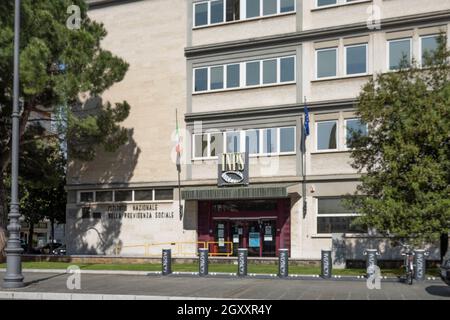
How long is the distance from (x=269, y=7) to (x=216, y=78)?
425 centimetres

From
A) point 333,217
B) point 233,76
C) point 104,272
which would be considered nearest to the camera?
point 104,272

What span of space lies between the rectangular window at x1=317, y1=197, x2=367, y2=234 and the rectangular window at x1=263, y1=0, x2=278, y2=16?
30.3ft

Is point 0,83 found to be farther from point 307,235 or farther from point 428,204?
point 428,204

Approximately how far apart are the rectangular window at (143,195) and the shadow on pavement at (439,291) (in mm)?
17264

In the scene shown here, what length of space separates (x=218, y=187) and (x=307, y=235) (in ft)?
15.7

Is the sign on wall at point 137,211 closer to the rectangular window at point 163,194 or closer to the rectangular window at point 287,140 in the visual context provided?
the rectangular window at point 163,194

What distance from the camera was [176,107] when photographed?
30578 millimetres

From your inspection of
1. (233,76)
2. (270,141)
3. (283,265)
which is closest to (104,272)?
(283,265)

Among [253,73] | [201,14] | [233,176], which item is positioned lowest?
[233,176]

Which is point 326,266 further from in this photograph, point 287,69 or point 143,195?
point 143,195

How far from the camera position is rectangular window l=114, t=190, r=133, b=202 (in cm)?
3153

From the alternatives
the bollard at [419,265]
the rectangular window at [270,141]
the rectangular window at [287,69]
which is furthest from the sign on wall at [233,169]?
the bollard at [419,265]

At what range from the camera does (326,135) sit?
27438 mm

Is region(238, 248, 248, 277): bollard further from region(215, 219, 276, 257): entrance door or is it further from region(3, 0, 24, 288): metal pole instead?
region(215, 219, 276, 257): entrance door
